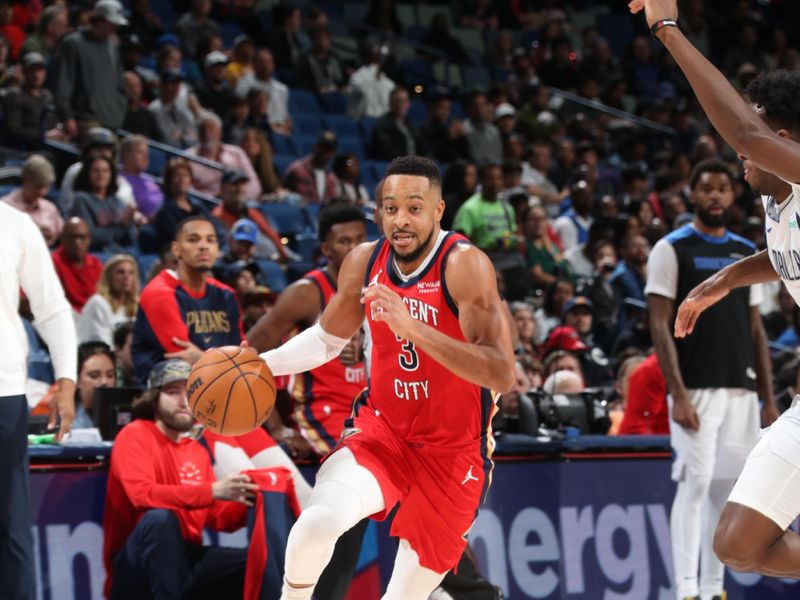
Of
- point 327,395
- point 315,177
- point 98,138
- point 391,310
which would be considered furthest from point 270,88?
point 391,310

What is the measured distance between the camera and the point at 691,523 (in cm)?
701

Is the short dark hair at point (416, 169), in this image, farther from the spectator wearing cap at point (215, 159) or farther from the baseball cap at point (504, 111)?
the baseball cap at point (504, 111)

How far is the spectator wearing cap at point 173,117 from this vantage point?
12.8 meters

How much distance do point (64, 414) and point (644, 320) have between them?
7200 millimetres

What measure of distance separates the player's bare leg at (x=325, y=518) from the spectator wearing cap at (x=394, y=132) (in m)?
10.1

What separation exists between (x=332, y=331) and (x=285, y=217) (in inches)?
281

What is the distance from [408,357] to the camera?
521 centimetres

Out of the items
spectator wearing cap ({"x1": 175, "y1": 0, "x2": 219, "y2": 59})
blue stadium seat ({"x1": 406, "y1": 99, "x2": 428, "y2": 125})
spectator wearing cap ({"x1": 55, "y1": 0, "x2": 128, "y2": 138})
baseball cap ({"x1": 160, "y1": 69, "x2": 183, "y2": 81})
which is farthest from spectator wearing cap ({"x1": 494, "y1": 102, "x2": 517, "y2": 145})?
spectator wearing cap ({"x1": 55, "y1": 0, "x2": 128, "y2": 138})

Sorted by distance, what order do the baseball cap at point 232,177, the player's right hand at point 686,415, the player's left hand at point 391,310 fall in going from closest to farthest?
the player's left hand at point 391,310 → the player's right hand at point 686,415 → the baseball cap at point 232,177

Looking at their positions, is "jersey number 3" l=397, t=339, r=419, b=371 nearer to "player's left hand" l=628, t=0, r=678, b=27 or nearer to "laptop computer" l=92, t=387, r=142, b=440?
"player's left hand" l=628, t=0, r=678, b=27

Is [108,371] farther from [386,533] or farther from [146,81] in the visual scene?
[146,81]

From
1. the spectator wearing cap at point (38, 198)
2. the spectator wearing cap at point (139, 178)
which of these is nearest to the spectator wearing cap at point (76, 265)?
the spectator wearing cap at point (38, 198)

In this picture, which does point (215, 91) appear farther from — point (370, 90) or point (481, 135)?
point (481, 135)

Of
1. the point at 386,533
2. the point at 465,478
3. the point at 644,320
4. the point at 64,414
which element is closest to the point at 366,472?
the point at 465,478
